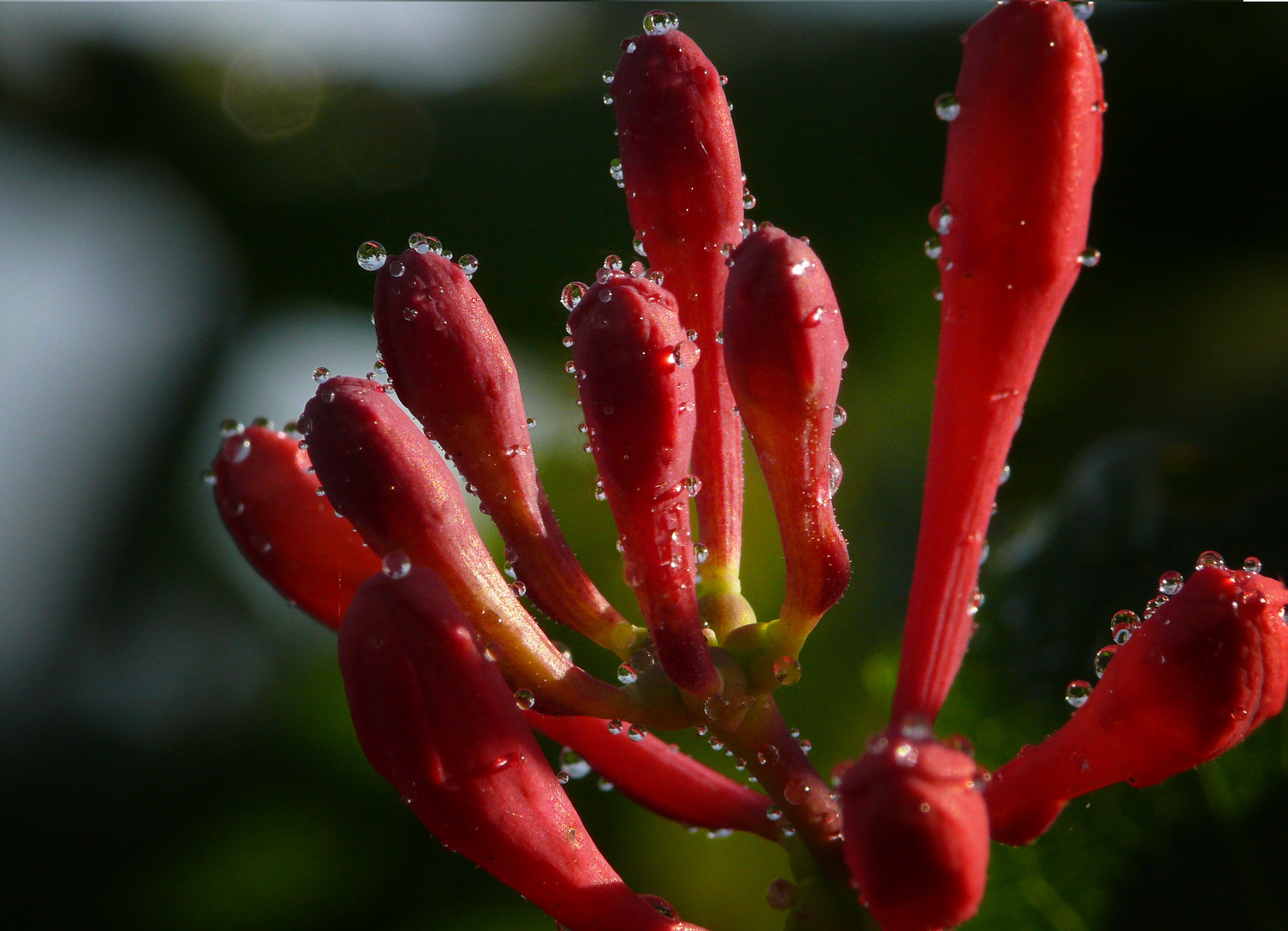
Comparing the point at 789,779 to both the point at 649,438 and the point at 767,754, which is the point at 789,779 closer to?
the point at 767,754

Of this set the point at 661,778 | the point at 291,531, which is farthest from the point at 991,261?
the point at 291,531

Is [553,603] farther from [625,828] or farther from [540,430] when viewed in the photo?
[540,430]

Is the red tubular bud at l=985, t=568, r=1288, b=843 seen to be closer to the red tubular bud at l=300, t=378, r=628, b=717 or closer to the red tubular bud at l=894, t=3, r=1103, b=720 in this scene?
the red tubular bud at l=894, t=3, r=1103, b=720

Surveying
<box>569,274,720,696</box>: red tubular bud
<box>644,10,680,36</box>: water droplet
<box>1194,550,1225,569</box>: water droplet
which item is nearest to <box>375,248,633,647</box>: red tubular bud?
<box>569,274,720,696</box>: red tubular bud

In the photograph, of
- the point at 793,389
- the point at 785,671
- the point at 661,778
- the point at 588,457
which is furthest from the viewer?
the point at 588,457

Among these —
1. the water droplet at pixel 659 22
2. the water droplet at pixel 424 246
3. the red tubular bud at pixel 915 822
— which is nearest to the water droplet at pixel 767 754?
the red tubular bud at pixel 915 822

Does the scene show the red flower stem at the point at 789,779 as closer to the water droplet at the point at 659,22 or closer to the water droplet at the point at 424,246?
the water droplet at the point at 424,246

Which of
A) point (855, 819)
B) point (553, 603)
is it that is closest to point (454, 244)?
point (553, 603)
